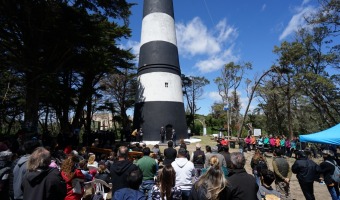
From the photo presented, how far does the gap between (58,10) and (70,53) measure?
94.6 inches

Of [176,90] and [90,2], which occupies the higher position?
[90,2]

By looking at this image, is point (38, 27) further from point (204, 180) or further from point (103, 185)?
point (204, 180)

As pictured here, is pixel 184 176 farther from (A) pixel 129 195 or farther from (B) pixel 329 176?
(B) pixel 329 176

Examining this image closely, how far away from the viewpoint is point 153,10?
1981 cm

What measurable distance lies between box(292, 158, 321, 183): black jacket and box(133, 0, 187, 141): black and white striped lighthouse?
1316 cm

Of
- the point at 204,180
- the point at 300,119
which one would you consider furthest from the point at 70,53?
the point at 300,119

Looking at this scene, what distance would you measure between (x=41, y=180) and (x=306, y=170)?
567cm

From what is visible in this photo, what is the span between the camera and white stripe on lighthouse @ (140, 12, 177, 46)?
19.5 meters

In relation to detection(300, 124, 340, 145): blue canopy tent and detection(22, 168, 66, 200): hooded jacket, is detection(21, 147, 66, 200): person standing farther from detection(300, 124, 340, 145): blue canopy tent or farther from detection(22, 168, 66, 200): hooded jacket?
detection(300, 124, 340, 145): blue canopy tent

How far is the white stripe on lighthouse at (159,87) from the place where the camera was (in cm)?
1889

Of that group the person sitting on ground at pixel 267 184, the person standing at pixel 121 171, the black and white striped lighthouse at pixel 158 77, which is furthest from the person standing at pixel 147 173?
the black and white striped lighthouse at pixel 158 77

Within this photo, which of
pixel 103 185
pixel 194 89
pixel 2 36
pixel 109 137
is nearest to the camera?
pixel 103 185

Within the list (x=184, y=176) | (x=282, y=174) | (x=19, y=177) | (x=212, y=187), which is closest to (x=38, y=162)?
(x=19, y=177)

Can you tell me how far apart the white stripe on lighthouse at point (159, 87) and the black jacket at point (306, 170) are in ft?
44.3
